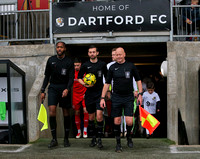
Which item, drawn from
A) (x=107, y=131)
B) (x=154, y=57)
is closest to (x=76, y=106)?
(x=107, y=131)

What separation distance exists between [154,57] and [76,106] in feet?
22.3

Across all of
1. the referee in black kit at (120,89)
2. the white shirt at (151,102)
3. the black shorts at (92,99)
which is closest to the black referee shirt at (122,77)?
the referee in black kit at (120,89)

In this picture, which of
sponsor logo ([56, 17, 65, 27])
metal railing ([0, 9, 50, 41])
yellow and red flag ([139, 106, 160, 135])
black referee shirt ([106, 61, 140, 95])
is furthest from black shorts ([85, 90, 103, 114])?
metal railing ([0, 9, 50, 41])

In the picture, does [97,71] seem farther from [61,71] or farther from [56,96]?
[56,96]

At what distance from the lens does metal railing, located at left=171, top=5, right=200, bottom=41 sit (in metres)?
10.2

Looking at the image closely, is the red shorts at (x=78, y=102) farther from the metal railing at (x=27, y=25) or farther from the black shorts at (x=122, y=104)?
the metal railing at (x=27, y=25)

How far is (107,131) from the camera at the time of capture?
9789 millimetres

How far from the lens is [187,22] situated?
10328mm

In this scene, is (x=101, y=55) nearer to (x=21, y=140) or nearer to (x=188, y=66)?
(x=188, y=66)

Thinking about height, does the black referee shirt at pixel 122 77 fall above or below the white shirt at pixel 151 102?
above

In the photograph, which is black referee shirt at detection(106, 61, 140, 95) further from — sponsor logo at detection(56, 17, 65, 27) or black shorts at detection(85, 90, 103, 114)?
sponsor logo at detection(56, 17, 65, 27)

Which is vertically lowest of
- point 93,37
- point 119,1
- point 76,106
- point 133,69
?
point 76,106

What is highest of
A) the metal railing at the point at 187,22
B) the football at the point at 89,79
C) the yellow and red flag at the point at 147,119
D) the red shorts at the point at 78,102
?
the metal railing at the point at 187,22

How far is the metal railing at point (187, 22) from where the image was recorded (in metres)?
10.2
